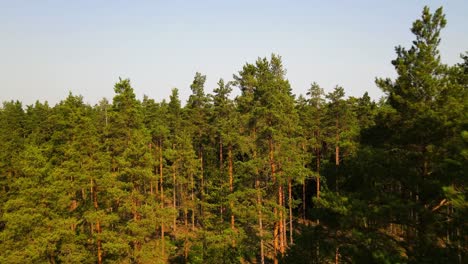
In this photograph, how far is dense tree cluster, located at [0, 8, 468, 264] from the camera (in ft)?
40.3

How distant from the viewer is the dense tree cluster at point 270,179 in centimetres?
1229

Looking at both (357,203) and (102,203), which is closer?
(357,203)

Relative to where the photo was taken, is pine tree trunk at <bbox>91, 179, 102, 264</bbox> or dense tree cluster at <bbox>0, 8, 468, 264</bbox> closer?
dense tree cluster at <bbox>0, 8, 468, 264</bbox>

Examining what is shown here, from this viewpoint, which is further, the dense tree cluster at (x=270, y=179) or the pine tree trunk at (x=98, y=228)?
the pine tree trunk at (x=98, y=228)

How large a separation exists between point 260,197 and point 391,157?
13.2 m

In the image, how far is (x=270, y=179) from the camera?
26.1 metres

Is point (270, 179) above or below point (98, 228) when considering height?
above

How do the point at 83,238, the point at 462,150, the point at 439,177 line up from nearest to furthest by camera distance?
1. the point at 462,150
2. the point at 439,177
3. the point at 83,238

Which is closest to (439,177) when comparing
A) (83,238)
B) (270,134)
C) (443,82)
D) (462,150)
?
(462,150)

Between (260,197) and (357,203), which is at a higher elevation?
(357,203)

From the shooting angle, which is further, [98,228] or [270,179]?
[270,179]

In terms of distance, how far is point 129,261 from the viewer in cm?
2378

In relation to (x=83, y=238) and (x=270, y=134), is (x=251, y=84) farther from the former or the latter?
(x=83, y=238)

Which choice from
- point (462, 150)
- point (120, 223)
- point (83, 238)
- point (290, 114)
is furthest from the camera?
point (290, 114)
